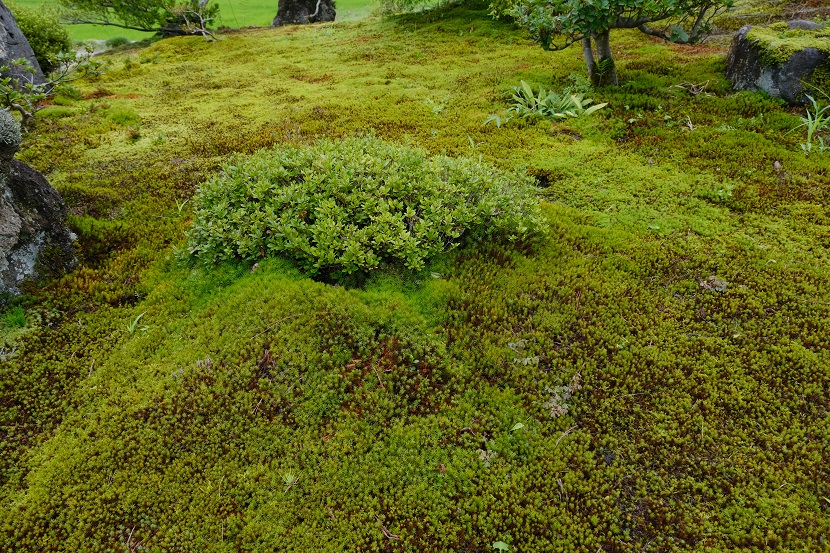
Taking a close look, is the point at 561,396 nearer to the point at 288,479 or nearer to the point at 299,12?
the point at 288,479

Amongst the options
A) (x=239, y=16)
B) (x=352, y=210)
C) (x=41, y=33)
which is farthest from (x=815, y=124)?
(x=239, y=16)

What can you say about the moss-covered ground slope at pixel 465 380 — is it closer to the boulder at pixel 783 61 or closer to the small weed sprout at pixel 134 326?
the small weed sprout at pixel 134 326

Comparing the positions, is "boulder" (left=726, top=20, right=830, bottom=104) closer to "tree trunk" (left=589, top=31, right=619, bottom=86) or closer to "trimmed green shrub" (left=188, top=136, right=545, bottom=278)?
"tree trunk" (left=589, top=31, right=619, bottom=86)

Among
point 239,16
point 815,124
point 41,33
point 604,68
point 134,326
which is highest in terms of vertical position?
point 239,16

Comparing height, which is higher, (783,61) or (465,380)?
(783,61)

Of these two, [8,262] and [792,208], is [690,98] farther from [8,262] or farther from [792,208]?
[8,262]

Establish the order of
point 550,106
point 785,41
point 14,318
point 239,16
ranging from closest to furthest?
1. point 14,318
2. point 785,41
3. point 550,106
4. point 239,16
